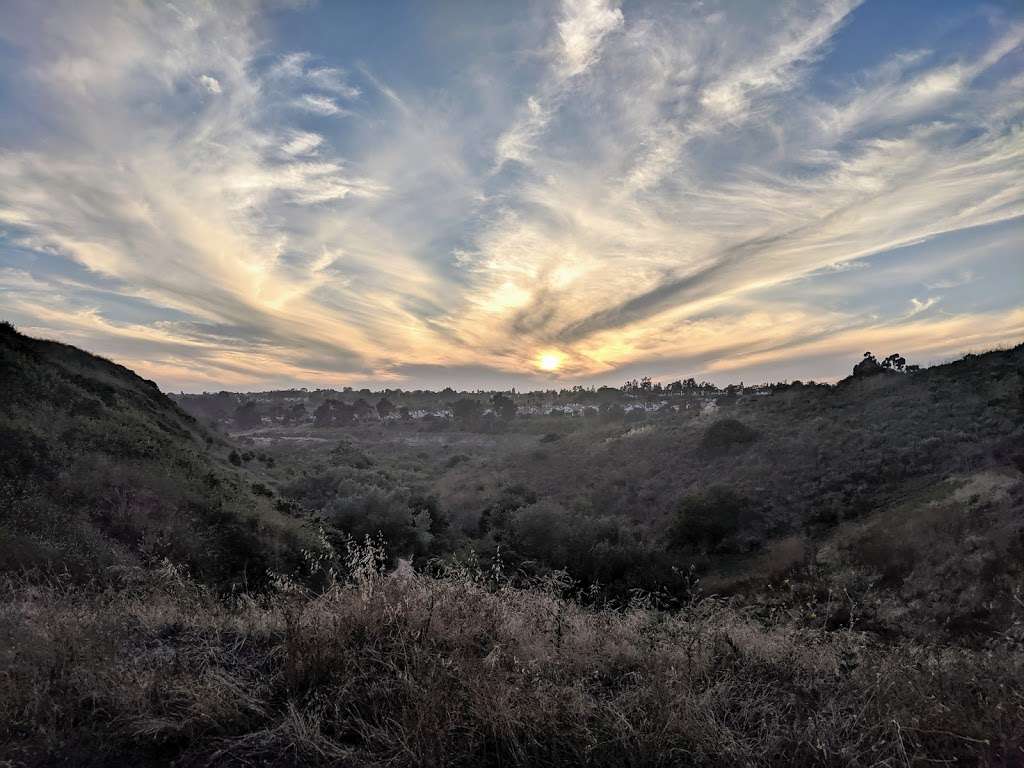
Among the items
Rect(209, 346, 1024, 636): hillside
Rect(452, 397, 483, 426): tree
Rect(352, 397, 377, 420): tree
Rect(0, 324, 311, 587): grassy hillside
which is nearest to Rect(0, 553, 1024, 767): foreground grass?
Rect(209, 346, 1024, 636): hillside

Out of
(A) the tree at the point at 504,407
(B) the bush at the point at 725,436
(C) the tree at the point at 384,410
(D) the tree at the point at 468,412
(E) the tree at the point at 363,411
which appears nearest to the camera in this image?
(B) the bush at the point at 725,436

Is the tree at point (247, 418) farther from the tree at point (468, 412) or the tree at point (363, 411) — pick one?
the tree at point (468, 412)

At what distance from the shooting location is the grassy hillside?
11.2m

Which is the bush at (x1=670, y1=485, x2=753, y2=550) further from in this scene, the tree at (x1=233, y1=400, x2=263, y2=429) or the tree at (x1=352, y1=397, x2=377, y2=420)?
the tree at (x1=233, y1=400, x2=263, y2=429)

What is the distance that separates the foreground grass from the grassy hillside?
14.8 feet

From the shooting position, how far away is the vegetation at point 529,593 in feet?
11.3

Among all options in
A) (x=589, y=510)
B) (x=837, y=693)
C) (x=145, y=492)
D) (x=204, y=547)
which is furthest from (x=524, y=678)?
(x=589, y=510)

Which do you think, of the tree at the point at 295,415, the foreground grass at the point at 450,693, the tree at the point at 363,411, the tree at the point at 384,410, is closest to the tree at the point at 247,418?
the tree at the point at 295,415

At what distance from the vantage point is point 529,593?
20.1 feet

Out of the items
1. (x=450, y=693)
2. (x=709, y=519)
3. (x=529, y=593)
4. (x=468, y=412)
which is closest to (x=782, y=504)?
(x=709, y=519)

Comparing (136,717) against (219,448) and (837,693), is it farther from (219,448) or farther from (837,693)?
(219,448)

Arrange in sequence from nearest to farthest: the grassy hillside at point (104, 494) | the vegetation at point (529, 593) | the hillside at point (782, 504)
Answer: the vegetation at point (529, 593) < the grassy hillside at point (104, 494) < the hillside at point (782, 504)

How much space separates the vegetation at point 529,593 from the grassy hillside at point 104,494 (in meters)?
A: 0.09

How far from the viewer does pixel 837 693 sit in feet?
13.8
